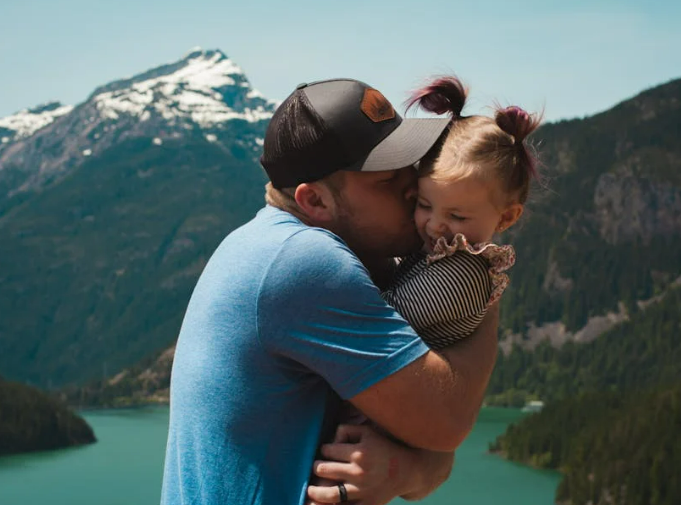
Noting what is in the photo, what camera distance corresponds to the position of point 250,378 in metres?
3.74

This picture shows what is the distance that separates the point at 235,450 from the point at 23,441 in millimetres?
155933

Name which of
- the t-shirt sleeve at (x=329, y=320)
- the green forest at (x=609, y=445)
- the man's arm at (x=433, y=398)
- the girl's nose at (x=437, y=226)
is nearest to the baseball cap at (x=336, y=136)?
the girl's nose at (x=437, y=226)

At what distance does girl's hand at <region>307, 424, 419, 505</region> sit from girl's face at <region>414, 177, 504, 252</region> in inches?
32.2

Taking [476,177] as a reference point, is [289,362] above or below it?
below

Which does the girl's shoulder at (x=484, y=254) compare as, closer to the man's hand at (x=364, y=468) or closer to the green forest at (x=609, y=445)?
the man's hand at (x=364, y=468)

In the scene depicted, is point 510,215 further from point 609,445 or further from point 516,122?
point 609,445

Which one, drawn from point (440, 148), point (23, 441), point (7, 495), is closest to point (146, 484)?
point (7, 495)

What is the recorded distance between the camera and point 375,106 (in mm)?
4043

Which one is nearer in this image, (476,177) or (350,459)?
(350,459)

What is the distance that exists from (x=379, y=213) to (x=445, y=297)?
45 cm

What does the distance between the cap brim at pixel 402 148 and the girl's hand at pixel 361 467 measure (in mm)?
942

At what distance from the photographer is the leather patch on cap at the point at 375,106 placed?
4.01 meters

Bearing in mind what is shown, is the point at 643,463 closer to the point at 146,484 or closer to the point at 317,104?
the point at 146,484

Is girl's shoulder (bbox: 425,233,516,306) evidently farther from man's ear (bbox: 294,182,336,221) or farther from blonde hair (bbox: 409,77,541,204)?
man's ear (bbox: 294,182,336,221)
